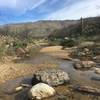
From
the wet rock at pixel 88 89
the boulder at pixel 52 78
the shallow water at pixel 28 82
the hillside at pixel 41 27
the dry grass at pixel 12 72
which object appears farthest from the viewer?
the hillside at pixel 41 27

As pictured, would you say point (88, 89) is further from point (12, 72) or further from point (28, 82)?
point (12, 72)

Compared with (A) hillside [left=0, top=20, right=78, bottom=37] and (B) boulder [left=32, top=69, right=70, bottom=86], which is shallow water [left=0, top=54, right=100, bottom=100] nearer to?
(B) boulder [left=32, top=69, right=70, bottom=86]

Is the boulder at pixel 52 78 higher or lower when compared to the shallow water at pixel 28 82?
higher

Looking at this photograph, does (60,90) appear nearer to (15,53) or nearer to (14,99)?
(14,99)

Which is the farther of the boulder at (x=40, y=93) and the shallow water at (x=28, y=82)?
the shallow water at (x=28, y=82)

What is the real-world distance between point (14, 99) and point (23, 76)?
3.51 metres

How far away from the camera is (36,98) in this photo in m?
8.94

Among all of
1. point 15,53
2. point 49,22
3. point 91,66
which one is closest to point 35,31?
point 49,22

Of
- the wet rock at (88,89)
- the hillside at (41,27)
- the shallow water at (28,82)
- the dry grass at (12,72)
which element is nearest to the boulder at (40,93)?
the shallow water at (28,82)

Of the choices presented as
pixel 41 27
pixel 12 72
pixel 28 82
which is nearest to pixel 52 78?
pixel 28 82

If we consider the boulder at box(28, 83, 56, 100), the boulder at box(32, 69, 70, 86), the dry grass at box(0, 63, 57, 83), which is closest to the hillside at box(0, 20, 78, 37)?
the dry grass at box(0, 63, 57, 83)

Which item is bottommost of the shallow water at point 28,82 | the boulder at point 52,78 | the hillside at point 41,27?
the shallow water at point 28,82

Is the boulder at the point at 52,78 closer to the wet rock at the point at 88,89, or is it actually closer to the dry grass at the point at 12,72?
the wet rock at the point at 88,89

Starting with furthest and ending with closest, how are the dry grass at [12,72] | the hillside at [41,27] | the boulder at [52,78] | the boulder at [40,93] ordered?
the hillside at [41,27], the dry grass at [12,72], the boulder at [52,78], the boulder at [40,93]
